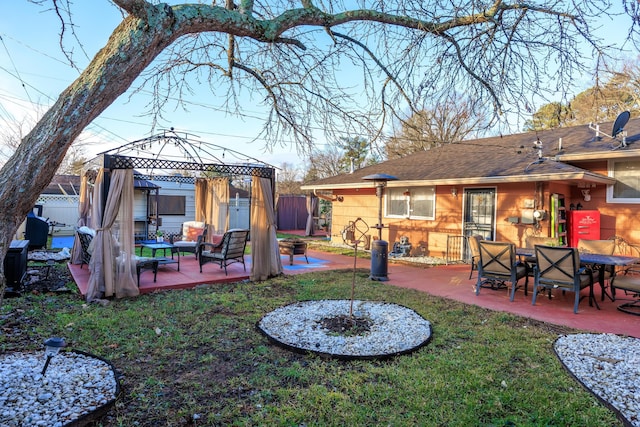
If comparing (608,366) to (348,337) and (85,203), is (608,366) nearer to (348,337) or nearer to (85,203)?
(348,337)

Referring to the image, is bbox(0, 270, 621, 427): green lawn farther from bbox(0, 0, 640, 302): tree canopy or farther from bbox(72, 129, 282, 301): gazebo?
bbox(0, 0, 640, 302): tree canopy

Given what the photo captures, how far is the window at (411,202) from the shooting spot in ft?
35.1

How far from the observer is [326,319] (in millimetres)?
4801

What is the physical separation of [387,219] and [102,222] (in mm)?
8380

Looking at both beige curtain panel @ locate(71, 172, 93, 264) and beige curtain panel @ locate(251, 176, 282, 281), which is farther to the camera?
beige curtain panel @ locate(71, 172, 93, 264)

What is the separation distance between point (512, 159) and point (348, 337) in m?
7.83

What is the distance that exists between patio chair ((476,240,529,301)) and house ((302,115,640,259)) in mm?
2484

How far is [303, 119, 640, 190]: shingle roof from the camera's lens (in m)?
7.80

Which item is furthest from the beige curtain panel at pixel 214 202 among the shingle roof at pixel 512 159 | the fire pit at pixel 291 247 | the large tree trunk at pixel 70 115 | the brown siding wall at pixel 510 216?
the large tree trunk at pixel 70 115

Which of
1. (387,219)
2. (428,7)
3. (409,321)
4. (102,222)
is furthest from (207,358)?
(387,219)

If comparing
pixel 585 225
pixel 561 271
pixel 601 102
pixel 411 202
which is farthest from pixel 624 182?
pixel 411 202

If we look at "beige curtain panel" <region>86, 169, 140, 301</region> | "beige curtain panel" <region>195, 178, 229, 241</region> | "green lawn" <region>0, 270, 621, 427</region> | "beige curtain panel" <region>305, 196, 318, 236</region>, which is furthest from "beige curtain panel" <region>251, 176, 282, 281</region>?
"beige curtain panel" <region>305, 196, 318, 236</region>

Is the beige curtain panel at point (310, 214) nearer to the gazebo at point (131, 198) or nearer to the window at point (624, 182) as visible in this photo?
the gazebo at point (131, 198)

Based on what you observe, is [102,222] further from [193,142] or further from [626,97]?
[626,97]
